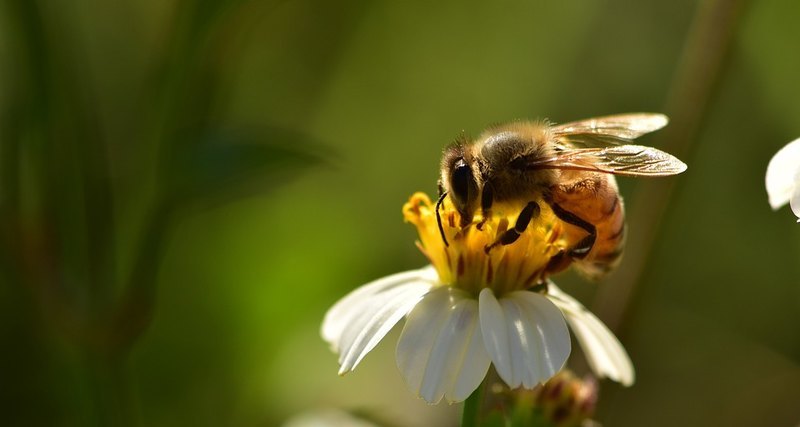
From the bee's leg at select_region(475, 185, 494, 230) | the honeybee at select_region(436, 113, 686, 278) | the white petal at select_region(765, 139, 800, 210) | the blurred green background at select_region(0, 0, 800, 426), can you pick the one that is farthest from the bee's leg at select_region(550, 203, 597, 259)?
the blurred green background at select_region(0, 0, 800, 426)

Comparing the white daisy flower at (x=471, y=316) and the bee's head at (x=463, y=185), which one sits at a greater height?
the bee's head at (x=463, y=185)

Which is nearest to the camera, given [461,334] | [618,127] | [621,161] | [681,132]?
[461,334]

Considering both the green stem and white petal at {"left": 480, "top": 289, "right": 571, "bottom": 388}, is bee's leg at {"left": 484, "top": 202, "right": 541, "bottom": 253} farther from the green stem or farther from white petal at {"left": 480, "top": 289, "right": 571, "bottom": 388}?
the green stem

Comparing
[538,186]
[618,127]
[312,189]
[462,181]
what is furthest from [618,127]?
[312,189]

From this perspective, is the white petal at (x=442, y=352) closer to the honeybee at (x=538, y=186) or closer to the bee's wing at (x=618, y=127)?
the honeybee at (x=538, y=186)

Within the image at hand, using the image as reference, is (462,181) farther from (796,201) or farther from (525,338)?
(796,201)

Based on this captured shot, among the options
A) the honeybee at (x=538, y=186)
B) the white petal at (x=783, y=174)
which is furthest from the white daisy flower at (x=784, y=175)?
the honeybee at (x=538, y=186)
